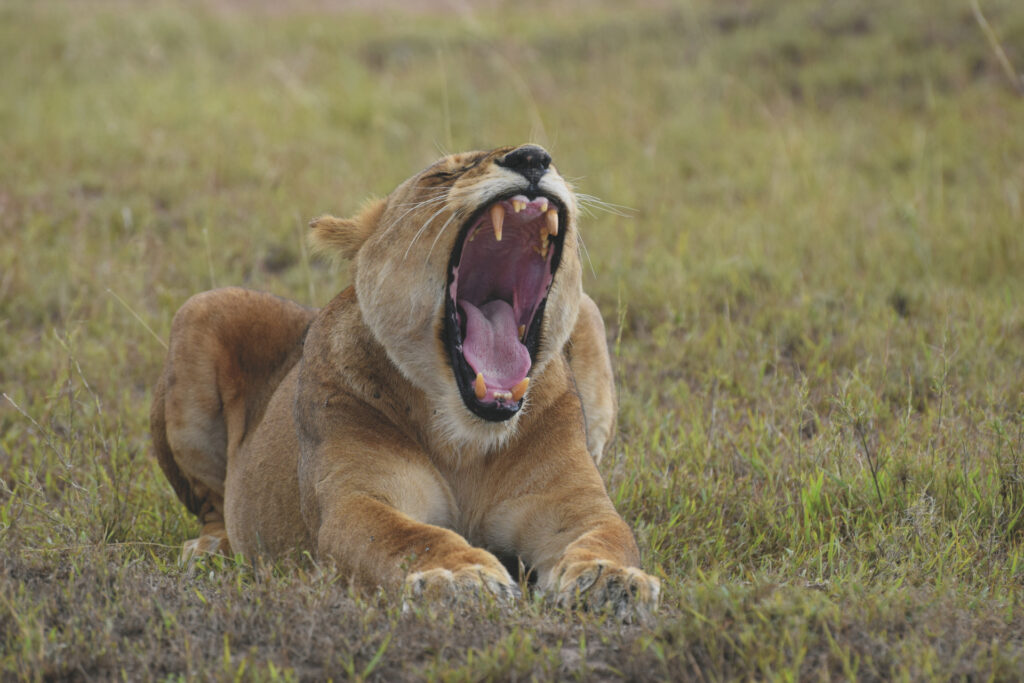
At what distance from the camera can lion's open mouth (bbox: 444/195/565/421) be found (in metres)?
3.54

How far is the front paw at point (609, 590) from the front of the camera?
9.75 feet

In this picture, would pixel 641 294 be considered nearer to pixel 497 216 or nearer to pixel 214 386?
pixel 214 386

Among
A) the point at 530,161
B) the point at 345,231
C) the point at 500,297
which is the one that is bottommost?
the point at 500,297

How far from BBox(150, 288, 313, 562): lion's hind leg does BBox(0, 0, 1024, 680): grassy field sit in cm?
16

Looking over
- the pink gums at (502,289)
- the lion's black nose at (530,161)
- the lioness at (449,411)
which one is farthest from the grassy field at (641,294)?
the lion's black nose at (530,161)

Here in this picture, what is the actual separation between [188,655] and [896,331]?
3.96m

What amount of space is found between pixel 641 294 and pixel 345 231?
7.97 ft

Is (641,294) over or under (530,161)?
under

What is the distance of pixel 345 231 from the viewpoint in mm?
4148

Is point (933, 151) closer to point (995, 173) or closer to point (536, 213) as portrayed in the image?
point (995, 173)

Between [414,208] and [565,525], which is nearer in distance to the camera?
[565,525]

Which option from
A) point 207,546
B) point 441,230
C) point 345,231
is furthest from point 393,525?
point 207,546

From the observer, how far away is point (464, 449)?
3.68 m

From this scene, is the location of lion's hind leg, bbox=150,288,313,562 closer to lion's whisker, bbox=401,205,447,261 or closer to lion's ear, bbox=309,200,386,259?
lion's ear, bbox=309,200,386,259
